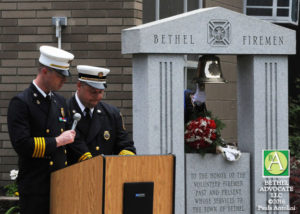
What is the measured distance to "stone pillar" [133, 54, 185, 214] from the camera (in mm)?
7570

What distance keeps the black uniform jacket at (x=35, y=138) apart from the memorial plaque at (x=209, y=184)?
2693 mm

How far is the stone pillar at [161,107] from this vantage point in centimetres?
757

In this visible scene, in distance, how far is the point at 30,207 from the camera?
514 cm

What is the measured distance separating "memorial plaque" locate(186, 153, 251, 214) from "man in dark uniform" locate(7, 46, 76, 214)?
8.95 feet

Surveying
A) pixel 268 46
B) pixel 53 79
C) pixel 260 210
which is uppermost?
pixel 268 46

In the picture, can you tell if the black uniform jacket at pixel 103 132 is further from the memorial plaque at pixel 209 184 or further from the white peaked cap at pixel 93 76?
the memorial plaque at pixel 209 184

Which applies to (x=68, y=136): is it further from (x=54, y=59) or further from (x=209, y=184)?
(x=209, y=184)

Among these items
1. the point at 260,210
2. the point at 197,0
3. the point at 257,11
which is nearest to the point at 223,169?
the point at 260,210

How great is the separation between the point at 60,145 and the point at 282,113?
3.59 m

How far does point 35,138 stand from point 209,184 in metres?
3.20

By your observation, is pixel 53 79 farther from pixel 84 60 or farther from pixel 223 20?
pixel 84 60

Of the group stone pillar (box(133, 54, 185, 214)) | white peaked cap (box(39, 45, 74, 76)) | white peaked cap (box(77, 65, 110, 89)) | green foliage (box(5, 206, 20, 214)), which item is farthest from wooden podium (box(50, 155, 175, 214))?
green foliage (box(5, 206, 20, 214))

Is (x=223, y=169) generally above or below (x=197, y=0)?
below

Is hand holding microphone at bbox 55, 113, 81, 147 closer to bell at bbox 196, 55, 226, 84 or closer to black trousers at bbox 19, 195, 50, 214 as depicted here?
black trousers at bbox 19, 195, 50, 214
